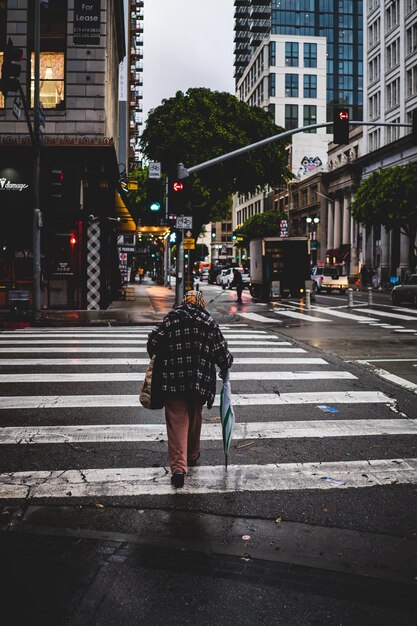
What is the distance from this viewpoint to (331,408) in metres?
8.77

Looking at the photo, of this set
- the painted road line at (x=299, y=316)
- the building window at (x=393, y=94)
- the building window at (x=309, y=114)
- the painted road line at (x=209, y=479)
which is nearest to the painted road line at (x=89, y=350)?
the painted road line at (x=209, y=479)

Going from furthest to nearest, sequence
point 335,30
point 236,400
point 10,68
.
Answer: point 335,30 → point 10,68 → point 236,400

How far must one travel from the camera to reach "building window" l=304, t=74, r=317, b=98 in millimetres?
103812

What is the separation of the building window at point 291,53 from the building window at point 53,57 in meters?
85.9

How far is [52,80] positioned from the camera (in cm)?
2431

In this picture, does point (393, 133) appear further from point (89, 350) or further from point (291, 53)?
point (89, 350)

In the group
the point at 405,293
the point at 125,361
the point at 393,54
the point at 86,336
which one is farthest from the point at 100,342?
the point at 393,54

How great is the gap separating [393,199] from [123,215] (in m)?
23.6

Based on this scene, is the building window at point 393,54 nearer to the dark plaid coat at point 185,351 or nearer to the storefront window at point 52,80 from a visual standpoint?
the storefront window at point 52,80

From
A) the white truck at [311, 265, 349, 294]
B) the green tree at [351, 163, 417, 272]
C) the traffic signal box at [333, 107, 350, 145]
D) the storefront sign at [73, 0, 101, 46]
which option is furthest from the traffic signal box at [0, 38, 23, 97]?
the green tree at [351, 163, 417, 272]

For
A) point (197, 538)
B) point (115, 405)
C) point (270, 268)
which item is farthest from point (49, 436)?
point (270, 268)

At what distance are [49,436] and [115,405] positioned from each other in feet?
5.25

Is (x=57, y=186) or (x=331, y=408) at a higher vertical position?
(x=57, y=186)

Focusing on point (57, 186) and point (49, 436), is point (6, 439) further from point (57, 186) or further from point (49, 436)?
point (57, 186)
